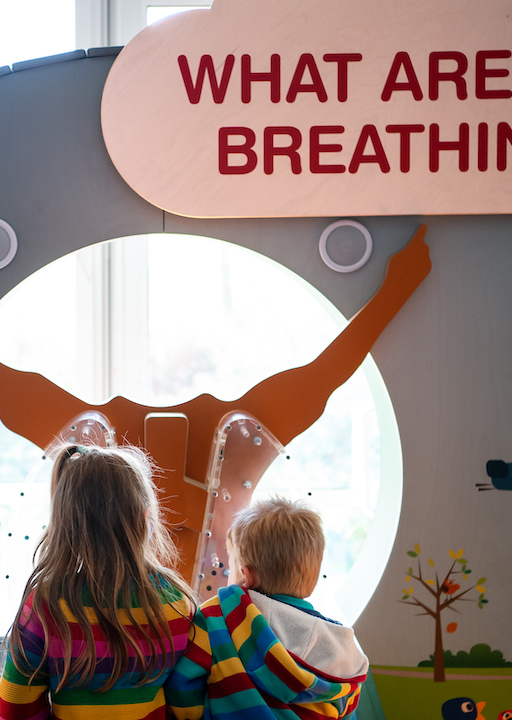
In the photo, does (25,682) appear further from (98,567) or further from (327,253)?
(327,253)

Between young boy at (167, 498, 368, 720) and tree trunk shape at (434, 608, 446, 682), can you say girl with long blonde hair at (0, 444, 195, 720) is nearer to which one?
young boy at (167, 498, 368, 720)

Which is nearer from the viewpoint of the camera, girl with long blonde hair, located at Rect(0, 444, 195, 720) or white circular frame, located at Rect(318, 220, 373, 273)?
girl with long blonde hair, located at Rect(0, 444, 195, 720)

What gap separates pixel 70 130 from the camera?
1.17 meters

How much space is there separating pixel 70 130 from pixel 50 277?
1.11 m

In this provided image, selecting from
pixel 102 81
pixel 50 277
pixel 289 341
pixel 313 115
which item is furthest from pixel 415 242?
pixel 50 277

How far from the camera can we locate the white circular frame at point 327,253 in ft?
3.85

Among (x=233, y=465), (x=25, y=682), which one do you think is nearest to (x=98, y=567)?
(x=25, y=682)

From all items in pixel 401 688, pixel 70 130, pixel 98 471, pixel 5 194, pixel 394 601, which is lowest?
pixel 401 688

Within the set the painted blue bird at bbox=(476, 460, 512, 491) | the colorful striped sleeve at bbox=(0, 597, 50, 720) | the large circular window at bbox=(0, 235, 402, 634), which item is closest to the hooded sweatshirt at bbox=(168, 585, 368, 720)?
the colorful striped sleeve at bbox=(0, 597, 50, 720)

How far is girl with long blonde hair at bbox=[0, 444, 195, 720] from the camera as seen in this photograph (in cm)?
77

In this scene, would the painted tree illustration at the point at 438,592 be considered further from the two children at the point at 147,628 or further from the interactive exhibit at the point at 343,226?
the two children at the point at 147,628

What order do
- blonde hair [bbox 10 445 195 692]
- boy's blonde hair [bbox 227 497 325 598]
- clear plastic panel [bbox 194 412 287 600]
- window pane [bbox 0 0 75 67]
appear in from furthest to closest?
window pane [bbox 0 0 75 67]
clear plastic panel [bbox 194 412 287 600]
boy's blonde hair [bbox 227 497 325 598]
blonde hair [bbox 10 445 195 692]

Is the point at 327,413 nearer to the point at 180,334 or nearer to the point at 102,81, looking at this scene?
the point at 180,334

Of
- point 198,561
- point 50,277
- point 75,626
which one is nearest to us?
point 75,626
